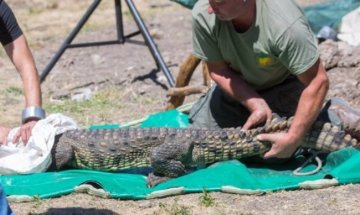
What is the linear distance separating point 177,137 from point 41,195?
3.34 feet

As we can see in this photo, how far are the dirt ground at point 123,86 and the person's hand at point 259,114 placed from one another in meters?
0.62

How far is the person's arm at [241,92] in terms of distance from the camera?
17.1 feet

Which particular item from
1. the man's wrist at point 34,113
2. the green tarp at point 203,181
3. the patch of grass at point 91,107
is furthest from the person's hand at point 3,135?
the patch of grass at point 91,107

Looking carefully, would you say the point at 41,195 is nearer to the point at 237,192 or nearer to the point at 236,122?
the point at 237,192

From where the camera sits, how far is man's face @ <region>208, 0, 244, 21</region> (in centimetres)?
466

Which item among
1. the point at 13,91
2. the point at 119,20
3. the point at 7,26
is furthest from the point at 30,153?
the point at 119,20

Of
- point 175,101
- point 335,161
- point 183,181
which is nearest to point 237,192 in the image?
point 183,181

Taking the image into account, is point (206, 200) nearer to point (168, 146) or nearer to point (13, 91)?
point (168, 146)

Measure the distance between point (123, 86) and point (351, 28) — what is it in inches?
103

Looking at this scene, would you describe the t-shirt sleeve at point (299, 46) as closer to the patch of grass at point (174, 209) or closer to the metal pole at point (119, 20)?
the patch of grass at point (174, 209)

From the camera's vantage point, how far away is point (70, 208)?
470 cm

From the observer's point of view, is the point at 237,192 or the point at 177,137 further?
the point at 177,137

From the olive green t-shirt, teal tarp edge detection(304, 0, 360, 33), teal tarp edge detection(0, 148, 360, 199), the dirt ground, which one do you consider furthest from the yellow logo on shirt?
teal tarp edge detection(304, 0, 360, 33)

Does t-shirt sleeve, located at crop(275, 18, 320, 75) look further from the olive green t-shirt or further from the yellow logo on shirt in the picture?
the yellow logo on shirt
